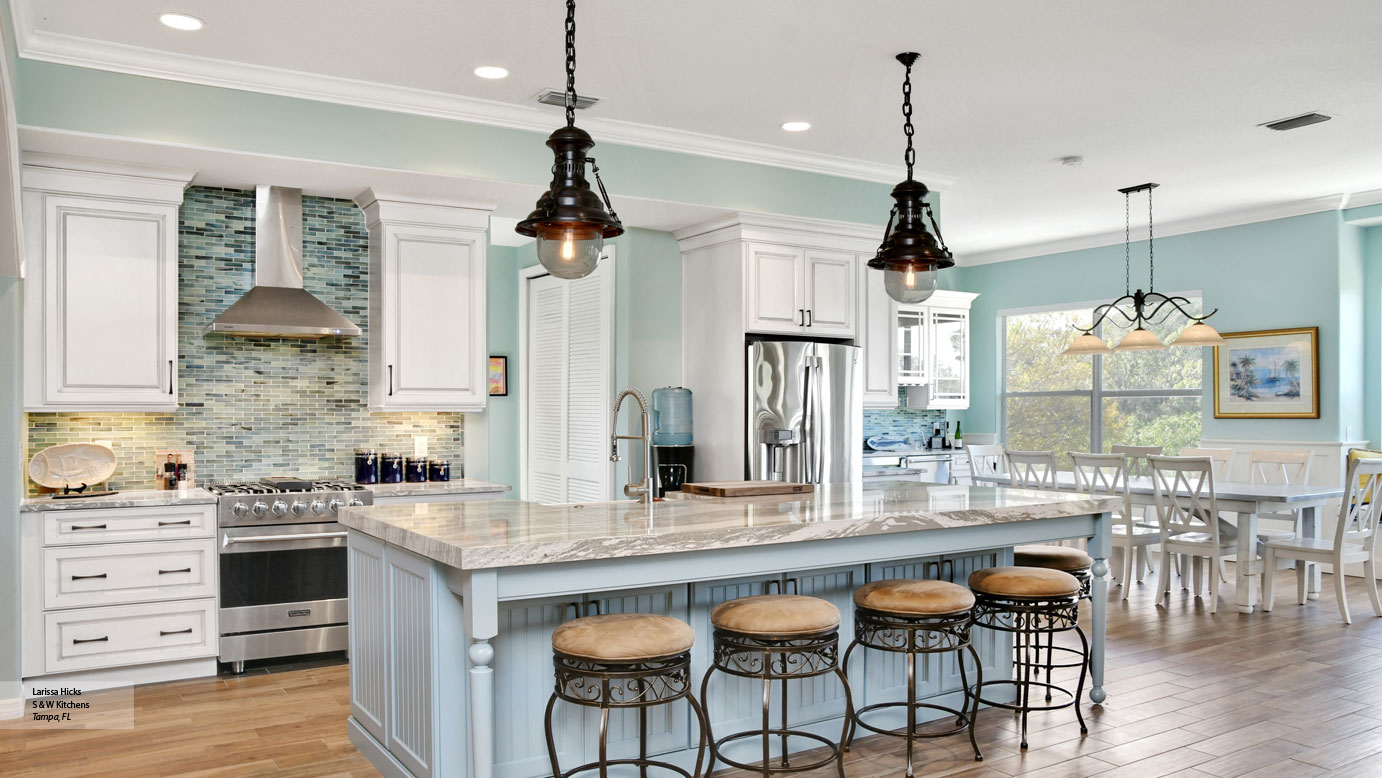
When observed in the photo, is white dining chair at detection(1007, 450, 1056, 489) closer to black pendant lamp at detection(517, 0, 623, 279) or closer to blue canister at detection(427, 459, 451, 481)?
blue canister at detection(427, 459, 451, 481)

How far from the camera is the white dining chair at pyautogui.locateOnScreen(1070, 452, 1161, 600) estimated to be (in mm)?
6055

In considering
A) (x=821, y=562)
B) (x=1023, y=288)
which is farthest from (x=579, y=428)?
(x=1023, y=288)

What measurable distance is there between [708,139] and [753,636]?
3282mm

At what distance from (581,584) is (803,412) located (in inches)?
127

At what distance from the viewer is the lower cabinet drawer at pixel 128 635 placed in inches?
161

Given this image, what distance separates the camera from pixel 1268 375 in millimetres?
7230

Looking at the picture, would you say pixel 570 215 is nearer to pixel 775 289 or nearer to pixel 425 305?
pixel 425 305

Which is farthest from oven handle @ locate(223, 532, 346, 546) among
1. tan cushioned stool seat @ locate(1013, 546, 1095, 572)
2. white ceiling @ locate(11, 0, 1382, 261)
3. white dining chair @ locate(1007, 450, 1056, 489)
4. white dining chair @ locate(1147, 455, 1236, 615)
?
white dining chair @ locate(1147, 455, 1236, 615)

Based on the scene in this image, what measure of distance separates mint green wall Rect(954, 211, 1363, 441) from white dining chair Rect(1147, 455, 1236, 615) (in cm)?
158

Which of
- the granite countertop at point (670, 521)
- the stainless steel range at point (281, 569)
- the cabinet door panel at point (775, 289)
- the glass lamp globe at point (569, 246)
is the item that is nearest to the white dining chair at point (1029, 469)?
the cabinet door panel at point (775, 289)

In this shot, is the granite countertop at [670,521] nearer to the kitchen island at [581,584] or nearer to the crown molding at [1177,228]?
the kitchen island at [581,584]

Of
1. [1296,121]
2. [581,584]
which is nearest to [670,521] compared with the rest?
[581,584]

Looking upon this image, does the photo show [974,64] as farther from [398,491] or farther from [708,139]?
[398,491]

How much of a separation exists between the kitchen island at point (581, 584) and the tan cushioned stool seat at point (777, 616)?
0.34 ft
